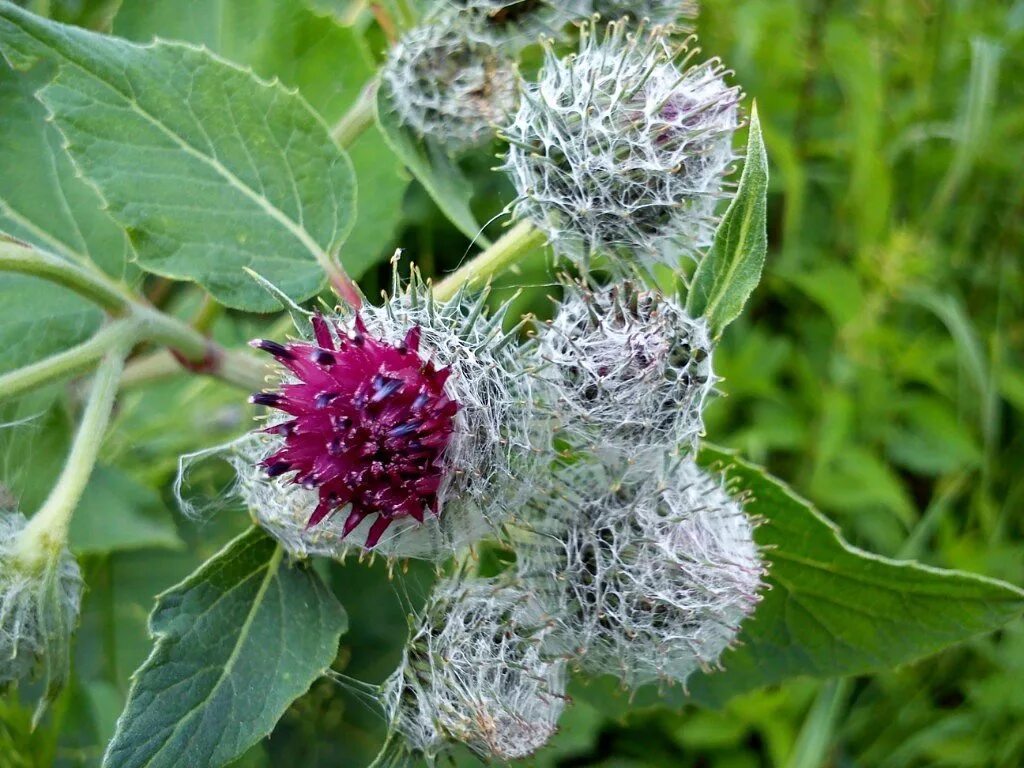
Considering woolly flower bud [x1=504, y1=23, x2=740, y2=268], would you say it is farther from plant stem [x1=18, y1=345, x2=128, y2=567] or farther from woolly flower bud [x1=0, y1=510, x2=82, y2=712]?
woolly flower bud [x1=0, y1=510, x2=82, y2=712]

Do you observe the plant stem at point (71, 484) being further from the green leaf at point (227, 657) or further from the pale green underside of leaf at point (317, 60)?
the pale green underside of leaf at point (317, 60)

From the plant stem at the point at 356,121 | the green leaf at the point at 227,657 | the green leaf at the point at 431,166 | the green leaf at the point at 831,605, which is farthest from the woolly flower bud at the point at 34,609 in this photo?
the green leaf at the point at 831,605

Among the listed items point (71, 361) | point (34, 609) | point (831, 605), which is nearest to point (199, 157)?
point (71, 361)

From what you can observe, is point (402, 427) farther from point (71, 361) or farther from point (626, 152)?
point (71, 361)

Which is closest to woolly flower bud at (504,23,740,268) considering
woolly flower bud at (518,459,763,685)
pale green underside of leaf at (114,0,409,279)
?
woolly flower bud at (518,459,763,685)

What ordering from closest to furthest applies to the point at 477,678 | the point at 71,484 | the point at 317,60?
the point at 477,678 → the point at 71,484 → the point at 317,60

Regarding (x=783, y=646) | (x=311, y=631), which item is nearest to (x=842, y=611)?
(x=783, y=646)
